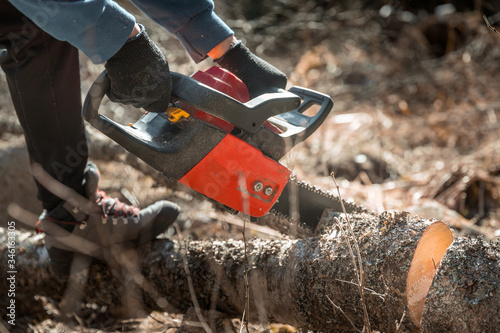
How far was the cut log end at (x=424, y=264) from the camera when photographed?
1546 millimetres

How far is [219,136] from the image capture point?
1.83 m

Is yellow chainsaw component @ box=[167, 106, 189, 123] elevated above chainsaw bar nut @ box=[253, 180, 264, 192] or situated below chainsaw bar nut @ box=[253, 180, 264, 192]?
above

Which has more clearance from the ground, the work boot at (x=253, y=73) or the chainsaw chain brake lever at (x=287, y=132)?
the work boot at (x=253, y=73)

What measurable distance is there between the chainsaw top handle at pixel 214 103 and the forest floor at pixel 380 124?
1.69 feet

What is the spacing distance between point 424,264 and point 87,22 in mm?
1410

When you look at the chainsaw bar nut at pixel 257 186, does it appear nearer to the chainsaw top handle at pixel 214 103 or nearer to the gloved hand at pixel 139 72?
the chainsaw top handle at pixel 214 103

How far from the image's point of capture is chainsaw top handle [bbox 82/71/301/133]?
1.71 metres

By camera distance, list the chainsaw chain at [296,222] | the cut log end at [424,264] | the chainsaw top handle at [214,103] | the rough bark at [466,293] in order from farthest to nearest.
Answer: the chainsaw chain at [296,222] → the chainsaw top handle at [214,103] → the cut log end at [424,264] → the rough bark at [466,293]

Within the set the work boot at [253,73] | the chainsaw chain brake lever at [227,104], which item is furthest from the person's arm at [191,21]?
the chainsaw chain brake lever at [227,104]

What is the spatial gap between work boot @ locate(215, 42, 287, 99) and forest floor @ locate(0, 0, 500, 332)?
410 mm

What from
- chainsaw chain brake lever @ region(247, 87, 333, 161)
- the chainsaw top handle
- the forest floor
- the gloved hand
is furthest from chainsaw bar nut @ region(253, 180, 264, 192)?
the gloved hand

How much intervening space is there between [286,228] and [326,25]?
5.16 metres

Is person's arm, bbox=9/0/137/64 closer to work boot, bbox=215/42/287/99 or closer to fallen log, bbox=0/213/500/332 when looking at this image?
work boot, bbox=215/42/287/99

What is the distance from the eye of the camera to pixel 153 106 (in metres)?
1.77
